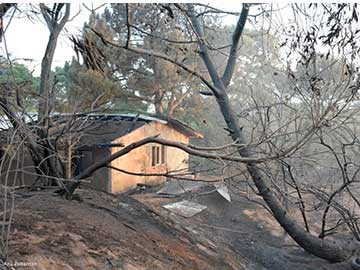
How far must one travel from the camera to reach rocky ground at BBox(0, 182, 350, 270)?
10.2 ft

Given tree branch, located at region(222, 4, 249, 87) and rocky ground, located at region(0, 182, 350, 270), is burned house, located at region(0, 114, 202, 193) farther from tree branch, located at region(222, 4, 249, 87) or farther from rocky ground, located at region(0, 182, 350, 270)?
tree branch, located at region(222, 4, 249, 87)

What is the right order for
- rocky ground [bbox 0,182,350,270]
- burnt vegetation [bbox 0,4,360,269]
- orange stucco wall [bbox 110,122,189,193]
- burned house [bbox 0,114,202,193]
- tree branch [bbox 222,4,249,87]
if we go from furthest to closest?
1. orange stucco wall [bbox 110,122,189,193]
2. burned house [bbox 0,114,202,193]
3. tree branch [bbox 222,4,249,87]
4. burnt vegetation [bbox 0,4,360,269]
5. rocky ground [bbox 0,182,350,270]

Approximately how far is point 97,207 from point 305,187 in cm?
372

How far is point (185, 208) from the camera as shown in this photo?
8.50 metres

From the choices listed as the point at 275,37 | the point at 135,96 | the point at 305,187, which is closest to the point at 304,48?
the point at 275,37

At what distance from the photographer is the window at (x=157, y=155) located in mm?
13508

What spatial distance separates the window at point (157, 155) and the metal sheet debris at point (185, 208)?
4.61 meters

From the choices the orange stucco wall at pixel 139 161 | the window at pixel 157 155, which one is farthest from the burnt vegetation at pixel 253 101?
the window at pixel 157 155

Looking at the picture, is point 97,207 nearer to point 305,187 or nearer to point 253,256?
point 253,256

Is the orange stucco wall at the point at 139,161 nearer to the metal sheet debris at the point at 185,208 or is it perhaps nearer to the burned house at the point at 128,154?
the burned house at the point at 128,154

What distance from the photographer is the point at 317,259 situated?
647cm

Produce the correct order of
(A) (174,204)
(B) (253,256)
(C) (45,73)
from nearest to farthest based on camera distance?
(C) (45,73) < (B) (253,256) < (A) (174,204)

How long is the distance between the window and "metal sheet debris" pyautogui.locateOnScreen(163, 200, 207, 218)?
461 centimetres

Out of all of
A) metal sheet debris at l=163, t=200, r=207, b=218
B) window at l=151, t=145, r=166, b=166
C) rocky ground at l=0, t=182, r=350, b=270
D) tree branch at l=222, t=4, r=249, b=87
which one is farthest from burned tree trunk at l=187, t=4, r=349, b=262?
window at l=151, t=145, r=166, b=166
